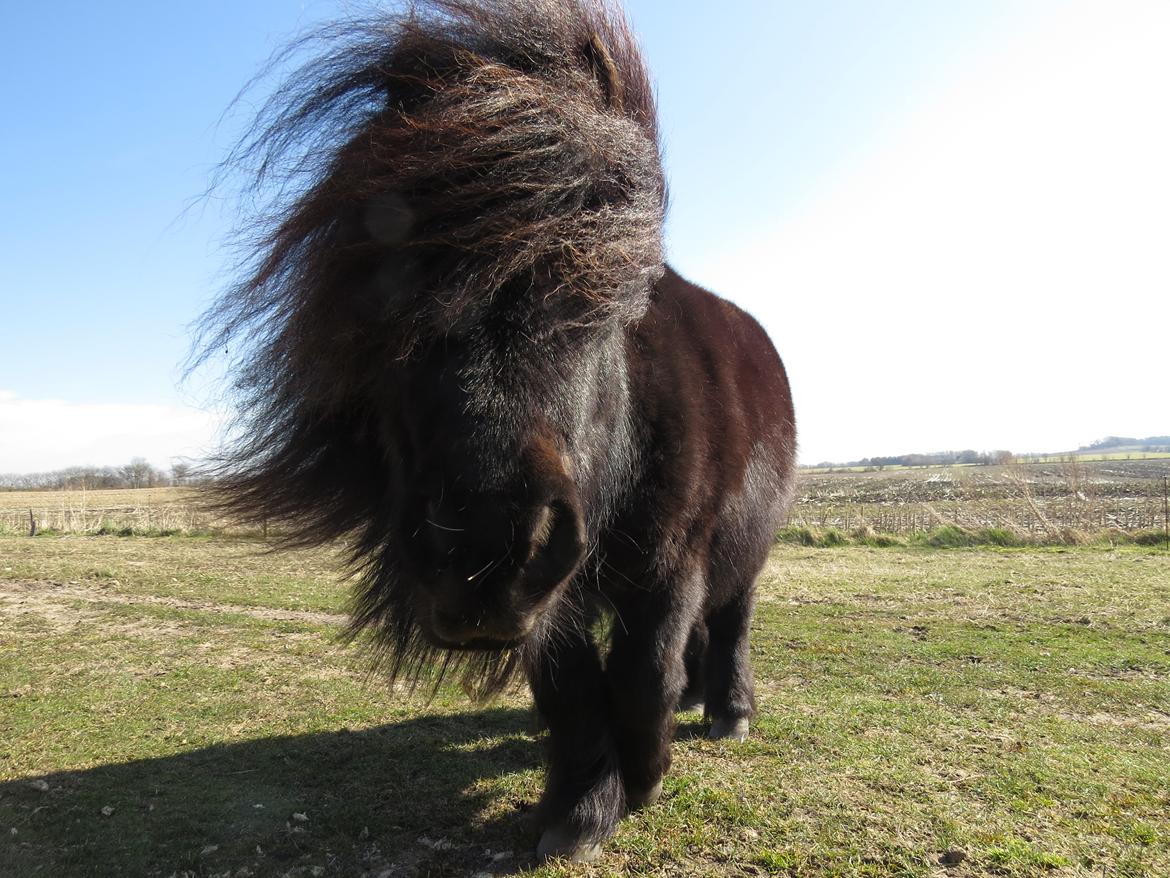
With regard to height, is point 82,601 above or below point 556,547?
below

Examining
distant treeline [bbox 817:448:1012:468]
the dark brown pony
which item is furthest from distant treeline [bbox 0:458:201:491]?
distant treeline [bbox 817:448:1012:468]

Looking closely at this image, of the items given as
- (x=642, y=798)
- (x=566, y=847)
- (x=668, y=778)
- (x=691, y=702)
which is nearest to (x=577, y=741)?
(x=566, y=847)

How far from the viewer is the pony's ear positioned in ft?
8.74

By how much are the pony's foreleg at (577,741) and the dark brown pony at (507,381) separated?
11 mm

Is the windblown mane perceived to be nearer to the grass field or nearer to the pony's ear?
the pony's ear

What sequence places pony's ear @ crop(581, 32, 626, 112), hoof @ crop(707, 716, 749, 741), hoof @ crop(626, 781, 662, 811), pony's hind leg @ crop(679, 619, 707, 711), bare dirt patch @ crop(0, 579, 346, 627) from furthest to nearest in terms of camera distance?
bare dirt patch @ crop(0, 579, 346, 627) < pony's hind leg @ crop(679, 619, 707, 711) < hoof @ crop(707, 716, 749, 741) < hoof @ crop(626, 781, 662, 811) < pony's ear @ crop(581, 32, 626, 112)

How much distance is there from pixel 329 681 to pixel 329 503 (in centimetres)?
348

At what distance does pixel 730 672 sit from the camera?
15.7ft

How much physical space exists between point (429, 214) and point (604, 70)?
105cm

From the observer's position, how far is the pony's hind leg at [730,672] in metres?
4.68

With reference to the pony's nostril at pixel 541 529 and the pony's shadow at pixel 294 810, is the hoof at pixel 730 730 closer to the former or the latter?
the pony's shadow at pixel 294 810

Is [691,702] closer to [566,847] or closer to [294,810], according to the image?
[566,847]

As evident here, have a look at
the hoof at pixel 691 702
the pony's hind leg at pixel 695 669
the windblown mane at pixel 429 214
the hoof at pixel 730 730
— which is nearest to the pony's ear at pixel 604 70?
the windblown mane at pixel 429 214

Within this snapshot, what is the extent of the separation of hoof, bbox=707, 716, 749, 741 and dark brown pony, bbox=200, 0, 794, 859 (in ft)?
4.08
